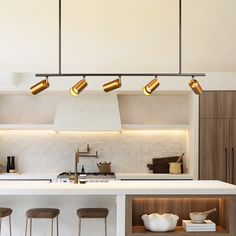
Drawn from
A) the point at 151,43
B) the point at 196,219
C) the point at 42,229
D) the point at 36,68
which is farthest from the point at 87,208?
the point at 36,68

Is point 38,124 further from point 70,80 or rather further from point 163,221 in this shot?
point 163,221

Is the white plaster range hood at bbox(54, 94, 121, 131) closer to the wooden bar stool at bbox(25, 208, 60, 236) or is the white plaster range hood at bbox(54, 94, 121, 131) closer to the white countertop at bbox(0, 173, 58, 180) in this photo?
the white countertop at bbox(0, 173, 58, 180)

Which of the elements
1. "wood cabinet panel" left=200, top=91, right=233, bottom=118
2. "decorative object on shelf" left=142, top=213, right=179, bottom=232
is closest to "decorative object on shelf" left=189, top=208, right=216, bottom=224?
"decorative object on shelf" left=142, top=213, right=179, bottom=232

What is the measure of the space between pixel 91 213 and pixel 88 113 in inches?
117

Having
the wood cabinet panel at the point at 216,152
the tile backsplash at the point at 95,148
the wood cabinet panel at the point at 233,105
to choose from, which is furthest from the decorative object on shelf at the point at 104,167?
the wood cabinet panel at the point at 233,105

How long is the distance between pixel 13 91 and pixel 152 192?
3.82m

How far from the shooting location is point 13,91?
685 cm

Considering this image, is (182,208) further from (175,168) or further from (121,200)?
(175,168)

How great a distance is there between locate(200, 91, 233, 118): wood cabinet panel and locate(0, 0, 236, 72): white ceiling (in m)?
0.55

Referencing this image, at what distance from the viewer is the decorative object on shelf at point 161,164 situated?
23.4 ft

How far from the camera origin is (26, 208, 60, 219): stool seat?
418 cm

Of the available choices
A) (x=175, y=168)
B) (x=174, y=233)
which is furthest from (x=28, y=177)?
(x=174, y=233)

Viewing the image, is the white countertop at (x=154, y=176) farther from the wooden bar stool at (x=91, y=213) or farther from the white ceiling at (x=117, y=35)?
the wooden bar stool at (x=91, y=213)

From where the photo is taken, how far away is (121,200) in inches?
155
